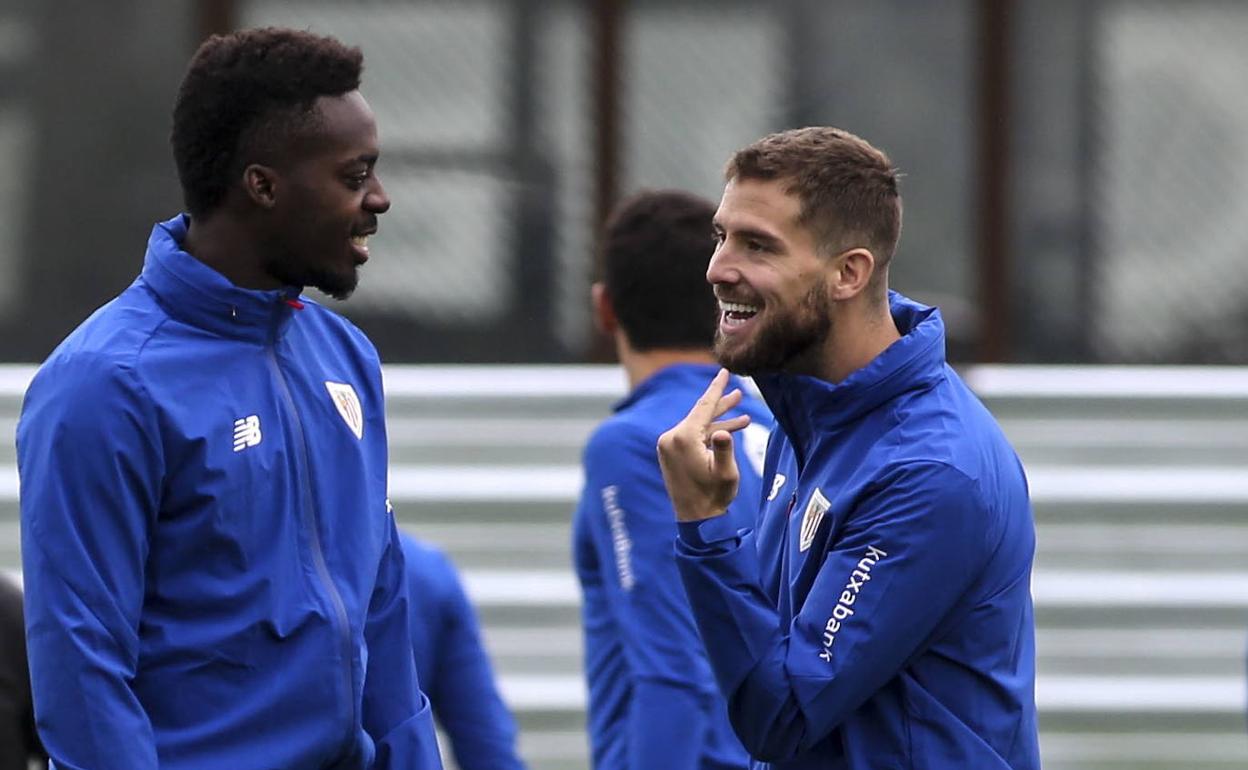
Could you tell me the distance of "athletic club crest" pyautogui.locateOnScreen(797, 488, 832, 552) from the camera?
344cm

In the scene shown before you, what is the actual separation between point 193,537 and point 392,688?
1.75ft

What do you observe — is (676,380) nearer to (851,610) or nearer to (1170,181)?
(851,610)

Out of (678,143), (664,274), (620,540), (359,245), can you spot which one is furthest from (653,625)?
(678,143)

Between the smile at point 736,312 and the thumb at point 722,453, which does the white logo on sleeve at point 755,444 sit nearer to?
the smile at point 736,312

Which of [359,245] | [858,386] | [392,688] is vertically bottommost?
[392,688]

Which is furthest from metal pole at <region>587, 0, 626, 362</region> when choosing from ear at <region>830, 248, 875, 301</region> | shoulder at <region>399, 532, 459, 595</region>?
ear at <region>830, 248, 875, 301</region>

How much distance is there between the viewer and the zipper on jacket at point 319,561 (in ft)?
11.1

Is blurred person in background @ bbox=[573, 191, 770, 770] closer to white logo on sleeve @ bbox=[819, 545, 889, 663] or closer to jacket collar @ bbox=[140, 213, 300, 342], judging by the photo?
white logo on sleeve @ bbox=[819, 545, 889, 663]

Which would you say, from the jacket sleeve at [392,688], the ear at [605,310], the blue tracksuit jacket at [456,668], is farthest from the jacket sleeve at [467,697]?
the jacket sleeve at [392,688]

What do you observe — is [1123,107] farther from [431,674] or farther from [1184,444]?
[431,674]

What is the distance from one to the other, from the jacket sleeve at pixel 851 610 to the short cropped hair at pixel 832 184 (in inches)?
15.8

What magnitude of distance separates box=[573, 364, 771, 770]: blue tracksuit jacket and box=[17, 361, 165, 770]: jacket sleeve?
1.44 metres

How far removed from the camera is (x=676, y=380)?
470 centimetres

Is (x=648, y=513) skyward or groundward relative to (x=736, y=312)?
groundward
